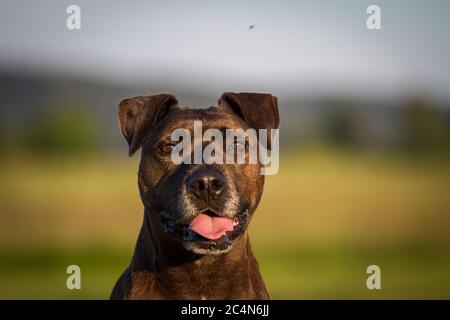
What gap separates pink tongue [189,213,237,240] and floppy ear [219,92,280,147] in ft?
3.58

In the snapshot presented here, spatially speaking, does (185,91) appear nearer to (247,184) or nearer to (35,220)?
(35,220)

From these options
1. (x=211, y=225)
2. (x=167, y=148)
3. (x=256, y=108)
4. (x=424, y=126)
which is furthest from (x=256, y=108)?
(x=424, y=126)

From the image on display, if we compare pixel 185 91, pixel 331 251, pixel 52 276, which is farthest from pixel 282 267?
pixel 185 91

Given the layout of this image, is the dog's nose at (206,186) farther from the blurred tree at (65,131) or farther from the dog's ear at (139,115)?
the blurred tree at (65,131)

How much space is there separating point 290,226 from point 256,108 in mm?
16825

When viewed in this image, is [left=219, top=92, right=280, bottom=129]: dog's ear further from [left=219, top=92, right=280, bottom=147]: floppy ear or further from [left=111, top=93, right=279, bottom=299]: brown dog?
[left=111, top=93, right=279, bottom=299]: brown dog

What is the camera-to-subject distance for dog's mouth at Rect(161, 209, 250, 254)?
658cm

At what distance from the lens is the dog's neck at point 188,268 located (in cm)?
684

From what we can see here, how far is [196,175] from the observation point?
21.9 ft

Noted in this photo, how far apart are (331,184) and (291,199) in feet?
10.7

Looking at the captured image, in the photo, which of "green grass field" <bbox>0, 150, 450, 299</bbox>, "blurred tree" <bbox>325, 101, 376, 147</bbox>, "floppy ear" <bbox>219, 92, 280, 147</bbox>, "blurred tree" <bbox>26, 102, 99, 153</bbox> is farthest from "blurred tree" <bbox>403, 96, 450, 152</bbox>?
"floppy ear" <bbox>219, 92, 280, 147</bbox>

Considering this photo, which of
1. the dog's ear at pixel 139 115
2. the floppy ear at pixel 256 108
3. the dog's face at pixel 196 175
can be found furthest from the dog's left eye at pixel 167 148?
the floppy ear at pixel 256 108
